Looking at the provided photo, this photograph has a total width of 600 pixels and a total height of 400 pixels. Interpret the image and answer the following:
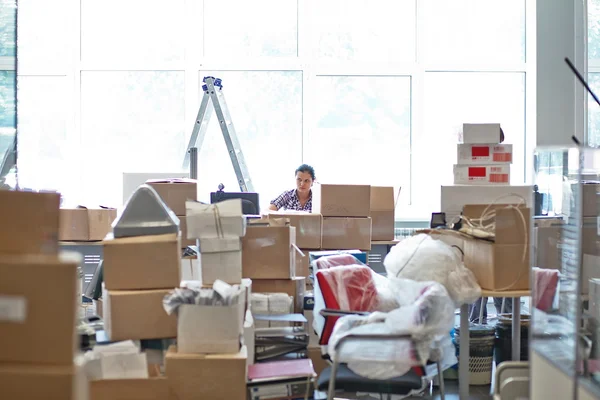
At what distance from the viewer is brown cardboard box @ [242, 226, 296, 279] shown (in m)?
3.89

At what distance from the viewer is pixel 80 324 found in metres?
3.44

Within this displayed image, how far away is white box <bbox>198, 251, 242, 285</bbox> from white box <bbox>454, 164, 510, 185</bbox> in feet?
6.29

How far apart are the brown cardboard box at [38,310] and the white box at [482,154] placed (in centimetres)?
339

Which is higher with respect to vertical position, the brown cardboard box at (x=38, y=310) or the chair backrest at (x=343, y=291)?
the brown cardboard box at (x=38, y=310)

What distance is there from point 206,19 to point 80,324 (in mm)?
4016

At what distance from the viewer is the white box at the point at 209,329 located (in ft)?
10.0

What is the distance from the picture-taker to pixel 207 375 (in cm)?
303

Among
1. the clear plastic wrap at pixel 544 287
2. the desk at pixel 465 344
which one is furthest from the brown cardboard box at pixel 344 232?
the clear plastic wrap at pixel 544 287

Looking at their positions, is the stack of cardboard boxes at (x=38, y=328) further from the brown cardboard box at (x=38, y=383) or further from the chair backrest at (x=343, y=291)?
the chair backrest at (x=343, y=291)

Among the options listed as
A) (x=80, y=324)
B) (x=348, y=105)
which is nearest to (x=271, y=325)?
(x=80, y=324)

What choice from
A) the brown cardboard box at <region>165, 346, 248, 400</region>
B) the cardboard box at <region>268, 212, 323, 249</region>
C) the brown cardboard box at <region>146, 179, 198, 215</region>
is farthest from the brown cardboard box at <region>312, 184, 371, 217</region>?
the brown cardboard box at <region>165, 346, 248, 400</region>

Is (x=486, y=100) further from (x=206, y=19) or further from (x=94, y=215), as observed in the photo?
(x=94, y=215)

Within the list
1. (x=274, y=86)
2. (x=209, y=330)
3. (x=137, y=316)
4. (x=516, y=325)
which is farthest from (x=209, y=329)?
(x=274, y=86)

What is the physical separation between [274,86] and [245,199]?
2.00 metres
